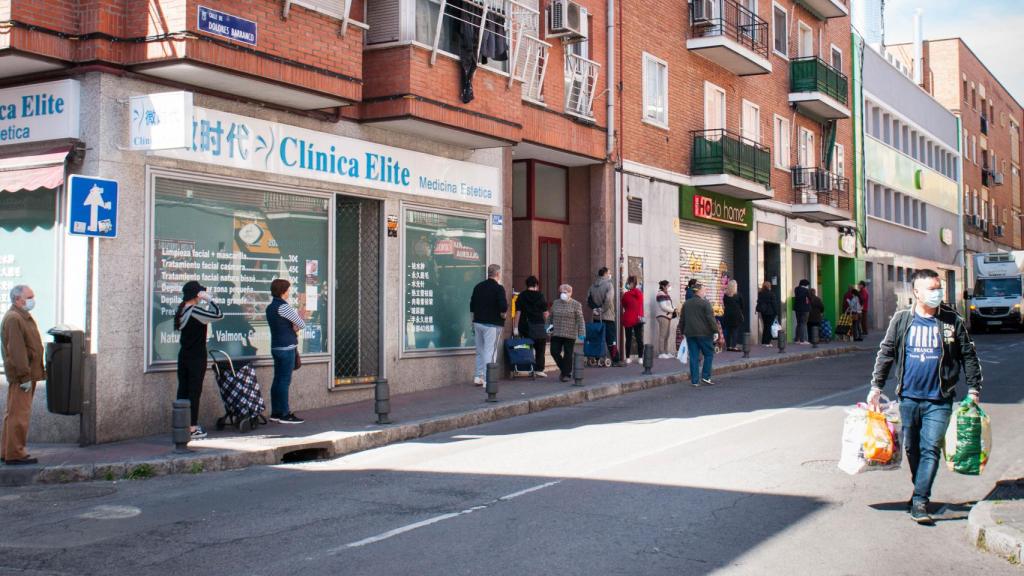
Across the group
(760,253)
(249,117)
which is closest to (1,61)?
(249,117)

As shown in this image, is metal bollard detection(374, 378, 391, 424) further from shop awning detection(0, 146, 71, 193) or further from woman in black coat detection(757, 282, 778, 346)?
woman in black coat detection(757, 282, 778, 346)

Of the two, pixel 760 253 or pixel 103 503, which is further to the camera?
pixel 760 253

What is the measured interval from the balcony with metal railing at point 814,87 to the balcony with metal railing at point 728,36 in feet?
10.6

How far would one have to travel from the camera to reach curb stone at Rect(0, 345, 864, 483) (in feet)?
32.2

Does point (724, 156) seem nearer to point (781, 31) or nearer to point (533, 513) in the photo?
point (781, 31)

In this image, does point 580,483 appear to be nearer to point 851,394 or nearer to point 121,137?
point 121,137

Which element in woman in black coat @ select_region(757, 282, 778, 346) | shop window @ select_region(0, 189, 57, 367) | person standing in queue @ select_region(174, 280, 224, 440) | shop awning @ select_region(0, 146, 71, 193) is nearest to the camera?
shop awning @ select_region(0, 146, 71, 193)

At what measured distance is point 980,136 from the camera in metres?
61.6

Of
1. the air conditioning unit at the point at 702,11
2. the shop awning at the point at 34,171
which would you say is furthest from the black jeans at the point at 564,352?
the air conditioning unit at the point at 702,11

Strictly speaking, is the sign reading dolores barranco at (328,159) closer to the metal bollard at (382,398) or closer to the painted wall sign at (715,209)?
the metal bollard at (382,398)

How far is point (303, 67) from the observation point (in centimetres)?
1308

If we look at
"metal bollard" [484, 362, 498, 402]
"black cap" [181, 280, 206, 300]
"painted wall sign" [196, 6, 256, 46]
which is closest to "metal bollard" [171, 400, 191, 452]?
"black cap" [181, 280, 206, 300]

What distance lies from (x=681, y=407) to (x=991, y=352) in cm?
1574

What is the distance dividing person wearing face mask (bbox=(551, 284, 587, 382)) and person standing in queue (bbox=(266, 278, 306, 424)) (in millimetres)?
5638
